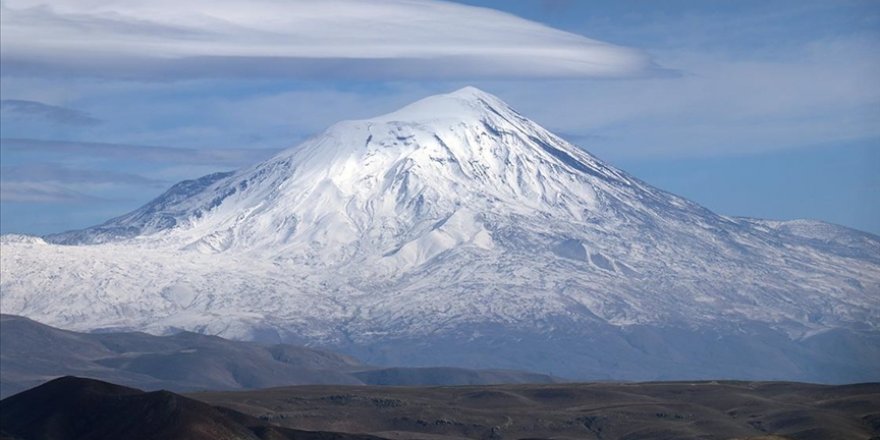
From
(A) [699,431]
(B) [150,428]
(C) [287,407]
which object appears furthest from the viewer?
(C) [287,407]

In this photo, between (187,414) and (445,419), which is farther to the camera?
(445,419)

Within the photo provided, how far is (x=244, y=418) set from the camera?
156500 mm

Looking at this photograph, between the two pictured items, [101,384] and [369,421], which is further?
[369,421]

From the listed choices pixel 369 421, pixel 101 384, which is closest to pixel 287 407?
pixel 369 421

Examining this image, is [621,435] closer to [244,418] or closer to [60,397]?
[244,418]

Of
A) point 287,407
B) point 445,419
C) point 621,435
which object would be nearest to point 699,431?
point 621,435

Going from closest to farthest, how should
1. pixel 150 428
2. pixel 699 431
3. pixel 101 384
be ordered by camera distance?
1. pixel 150 428
2. pixel 101 384
3. pixel 699 431

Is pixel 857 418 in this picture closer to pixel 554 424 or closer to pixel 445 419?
pixel 554 424

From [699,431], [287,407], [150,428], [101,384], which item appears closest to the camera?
[150,428]

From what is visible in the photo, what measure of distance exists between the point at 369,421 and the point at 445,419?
337 inches

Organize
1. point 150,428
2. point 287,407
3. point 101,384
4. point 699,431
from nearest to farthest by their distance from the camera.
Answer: point 150,428 → point 101,384 → point 699,431 → point 287,407

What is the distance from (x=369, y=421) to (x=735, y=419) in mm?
41201

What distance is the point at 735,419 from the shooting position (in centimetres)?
19312

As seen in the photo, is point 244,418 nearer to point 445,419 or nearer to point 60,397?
point 60,397
